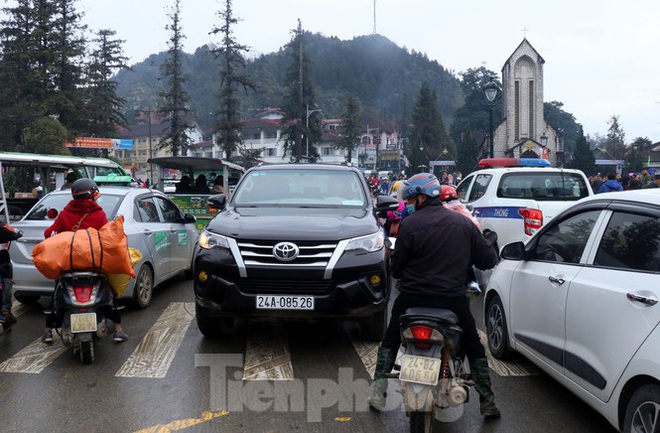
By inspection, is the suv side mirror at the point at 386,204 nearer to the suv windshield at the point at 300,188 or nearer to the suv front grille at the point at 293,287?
the suv windshield at the point at 300,188

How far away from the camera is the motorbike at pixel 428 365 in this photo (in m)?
3.56

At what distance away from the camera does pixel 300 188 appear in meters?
7.14

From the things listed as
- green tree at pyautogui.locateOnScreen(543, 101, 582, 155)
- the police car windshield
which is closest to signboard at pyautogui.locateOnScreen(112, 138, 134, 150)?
the police car windshield

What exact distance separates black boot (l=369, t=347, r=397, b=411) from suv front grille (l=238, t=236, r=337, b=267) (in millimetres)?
1384

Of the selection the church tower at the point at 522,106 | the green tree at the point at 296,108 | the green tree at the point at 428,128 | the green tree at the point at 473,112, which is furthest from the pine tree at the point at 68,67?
the green tree at the point at 473,112

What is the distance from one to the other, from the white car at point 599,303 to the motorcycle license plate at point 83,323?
3.60 metres

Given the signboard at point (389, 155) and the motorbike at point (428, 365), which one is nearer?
the motorbike at point (428, 365)

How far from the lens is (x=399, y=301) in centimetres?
410

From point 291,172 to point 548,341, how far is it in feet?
12.9

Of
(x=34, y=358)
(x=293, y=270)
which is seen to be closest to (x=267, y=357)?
(x=293, y=270)

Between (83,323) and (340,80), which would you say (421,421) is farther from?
(340,80)

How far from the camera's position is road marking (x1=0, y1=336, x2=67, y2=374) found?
526 centimetres

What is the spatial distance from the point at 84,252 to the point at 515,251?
147 inches

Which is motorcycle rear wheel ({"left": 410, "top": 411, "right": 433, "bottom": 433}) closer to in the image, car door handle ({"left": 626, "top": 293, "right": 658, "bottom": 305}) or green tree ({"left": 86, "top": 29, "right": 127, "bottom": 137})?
car door handle ({"left": 626, "top": 293, "right": 658, "bottom": 305})
